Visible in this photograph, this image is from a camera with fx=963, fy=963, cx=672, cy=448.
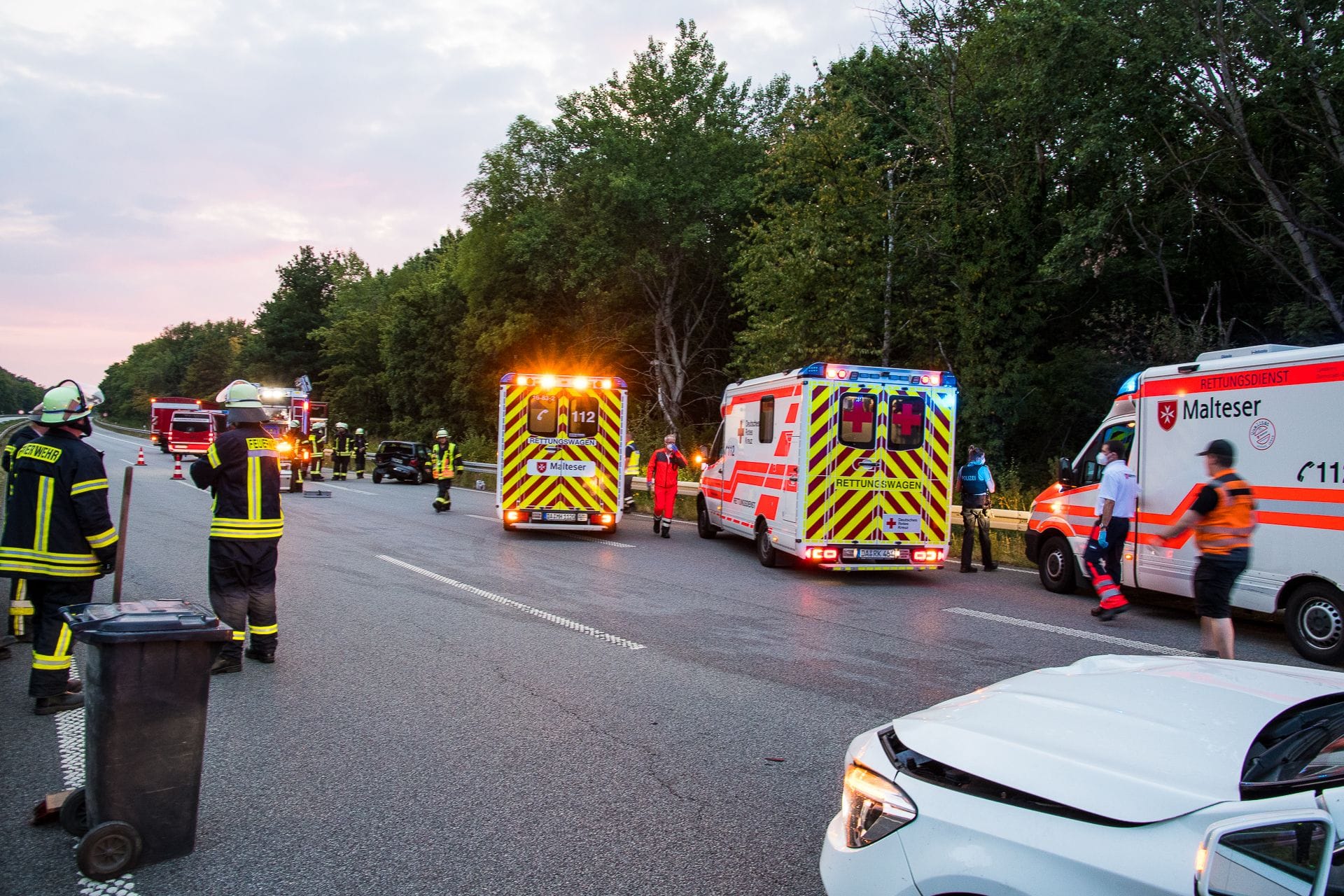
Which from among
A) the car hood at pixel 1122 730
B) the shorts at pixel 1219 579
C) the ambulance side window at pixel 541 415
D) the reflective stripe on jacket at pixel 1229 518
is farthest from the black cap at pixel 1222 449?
the ambulance side window at pixel 541 415

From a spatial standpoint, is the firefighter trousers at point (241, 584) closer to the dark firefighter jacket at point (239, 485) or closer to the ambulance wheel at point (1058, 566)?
the dark firefighter jacket at point (239, 485)

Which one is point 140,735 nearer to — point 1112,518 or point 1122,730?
point 1122,730

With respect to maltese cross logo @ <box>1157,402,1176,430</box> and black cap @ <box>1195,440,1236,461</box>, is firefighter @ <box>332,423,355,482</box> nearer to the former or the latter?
maltese cross logo @ <box>1157,402,1176,430</box>

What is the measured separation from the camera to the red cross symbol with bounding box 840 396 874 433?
39.4 ft

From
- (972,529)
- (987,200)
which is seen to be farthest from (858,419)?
(987,200)

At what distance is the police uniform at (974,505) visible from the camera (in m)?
13.0

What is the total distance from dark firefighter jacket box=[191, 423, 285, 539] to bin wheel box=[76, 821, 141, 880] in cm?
326

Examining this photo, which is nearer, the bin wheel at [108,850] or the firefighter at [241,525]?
the bin wheel at [108,850]

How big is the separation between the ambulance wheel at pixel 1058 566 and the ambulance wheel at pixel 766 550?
3.41 meters

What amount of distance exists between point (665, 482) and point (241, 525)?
1081cm

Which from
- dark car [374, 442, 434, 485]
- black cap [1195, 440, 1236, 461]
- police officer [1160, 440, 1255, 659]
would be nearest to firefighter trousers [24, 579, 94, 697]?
police officer [1160, 440, 1255, 659]

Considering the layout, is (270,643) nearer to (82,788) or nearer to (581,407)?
(82,788)

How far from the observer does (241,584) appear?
267 inches

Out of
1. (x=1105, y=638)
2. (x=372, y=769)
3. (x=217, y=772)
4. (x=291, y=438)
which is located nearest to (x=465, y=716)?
(x=372, y=769)
